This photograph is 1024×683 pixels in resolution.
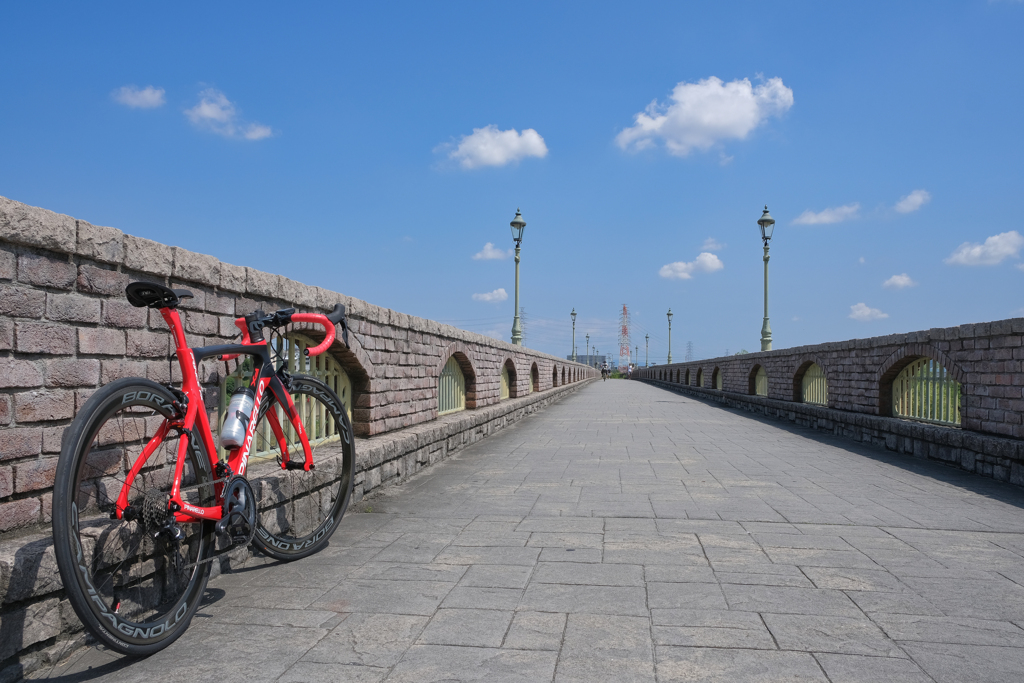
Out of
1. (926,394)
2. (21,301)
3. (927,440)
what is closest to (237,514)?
(21,301)

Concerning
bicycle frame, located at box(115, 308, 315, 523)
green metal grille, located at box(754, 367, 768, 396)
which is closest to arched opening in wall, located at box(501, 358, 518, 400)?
green metal grille, located at box(754, 367, 768, 396)

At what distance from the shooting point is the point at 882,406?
409 inches

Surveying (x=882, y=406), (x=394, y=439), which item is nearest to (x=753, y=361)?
(x=882, y=406)

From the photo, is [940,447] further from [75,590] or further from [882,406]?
[75,590]

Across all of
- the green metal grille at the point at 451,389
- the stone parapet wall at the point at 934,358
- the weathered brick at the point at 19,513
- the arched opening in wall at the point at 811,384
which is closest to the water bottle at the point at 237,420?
the weathered brick at the point at 19,513

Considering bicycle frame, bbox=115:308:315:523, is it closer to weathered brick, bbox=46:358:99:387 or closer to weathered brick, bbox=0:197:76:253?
weathered brick, bbox=46:358:99:387

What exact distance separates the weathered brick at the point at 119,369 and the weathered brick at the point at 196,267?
0.58m

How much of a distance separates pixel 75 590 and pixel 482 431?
844 cm

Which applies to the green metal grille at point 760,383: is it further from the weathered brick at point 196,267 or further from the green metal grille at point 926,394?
Result: the weathered brick at point 196,267

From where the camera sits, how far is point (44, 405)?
2783mm

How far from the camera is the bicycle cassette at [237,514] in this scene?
Answer: 2916 millimetres

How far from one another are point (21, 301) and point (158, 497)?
1.02 m

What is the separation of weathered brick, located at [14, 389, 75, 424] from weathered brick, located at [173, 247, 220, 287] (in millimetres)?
972

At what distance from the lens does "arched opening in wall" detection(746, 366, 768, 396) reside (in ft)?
62.8
